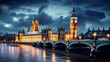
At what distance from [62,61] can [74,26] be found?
111410mm

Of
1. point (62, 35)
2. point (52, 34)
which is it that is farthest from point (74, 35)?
point (52, 34)

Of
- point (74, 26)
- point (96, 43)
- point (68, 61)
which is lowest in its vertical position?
point (68, 61)

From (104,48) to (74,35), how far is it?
85553 mm

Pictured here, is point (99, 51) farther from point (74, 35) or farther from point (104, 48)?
point (74, 35)

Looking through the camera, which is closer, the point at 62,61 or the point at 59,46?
the point at 62,61

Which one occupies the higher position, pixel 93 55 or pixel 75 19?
pixel 75 19

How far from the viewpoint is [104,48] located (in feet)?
234

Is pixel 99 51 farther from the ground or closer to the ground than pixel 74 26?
closer to the ground

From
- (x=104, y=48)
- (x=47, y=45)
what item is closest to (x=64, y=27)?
(x=47, y=45)

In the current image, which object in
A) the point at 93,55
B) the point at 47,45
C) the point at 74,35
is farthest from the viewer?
the point at 74,35

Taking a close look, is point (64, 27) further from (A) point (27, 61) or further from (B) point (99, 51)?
(A) point (27, 61)

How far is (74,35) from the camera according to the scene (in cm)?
15688

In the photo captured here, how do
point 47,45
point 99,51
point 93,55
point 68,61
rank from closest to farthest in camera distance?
point 68,61 < point 93,55 < point 99,51 < point 47,45

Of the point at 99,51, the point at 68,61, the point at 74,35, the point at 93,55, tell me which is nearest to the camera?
the point at 68,61
